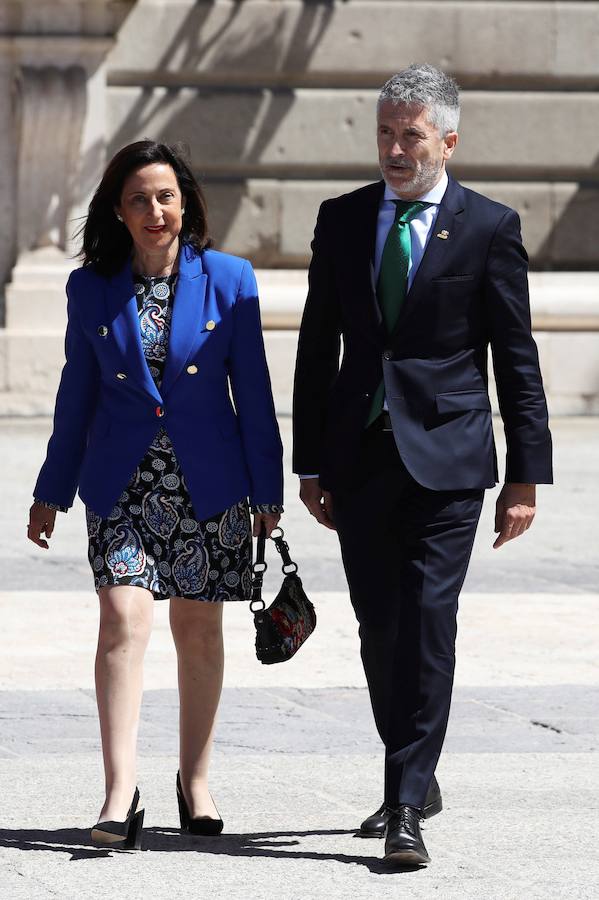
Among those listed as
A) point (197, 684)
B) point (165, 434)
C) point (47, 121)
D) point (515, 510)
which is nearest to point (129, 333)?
point (165, 434)

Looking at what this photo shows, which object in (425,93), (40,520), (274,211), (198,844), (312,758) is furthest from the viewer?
(274,211)

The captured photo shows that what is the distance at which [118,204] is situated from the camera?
14.8ft

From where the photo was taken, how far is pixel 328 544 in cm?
900

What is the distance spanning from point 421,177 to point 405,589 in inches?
35.8

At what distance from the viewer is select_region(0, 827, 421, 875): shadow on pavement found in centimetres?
427

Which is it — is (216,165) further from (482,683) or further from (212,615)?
(212,615)

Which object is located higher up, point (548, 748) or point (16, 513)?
point (548, 748)

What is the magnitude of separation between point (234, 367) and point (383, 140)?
0.63 m

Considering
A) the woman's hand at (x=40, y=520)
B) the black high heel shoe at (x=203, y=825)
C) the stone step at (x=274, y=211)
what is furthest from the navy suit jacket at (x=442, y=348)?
the stone step at (x=274, y=211)

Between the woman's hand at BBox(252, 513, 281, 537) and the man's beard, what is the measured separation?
2.59 ft

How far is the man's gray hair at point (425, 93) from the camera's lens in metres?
4.31

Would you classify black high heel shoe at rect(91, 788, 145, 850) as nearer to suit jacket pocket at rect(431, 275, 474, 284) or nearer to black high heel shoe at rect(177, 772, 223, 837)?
black high heel shoe at rect(177, 772, 223, 837)

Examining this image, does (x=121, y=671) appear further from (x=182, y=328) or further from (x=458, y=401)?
(x=458, y=401)

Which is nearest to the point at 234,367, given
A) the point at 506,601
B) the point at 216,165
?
the point at 506,601
